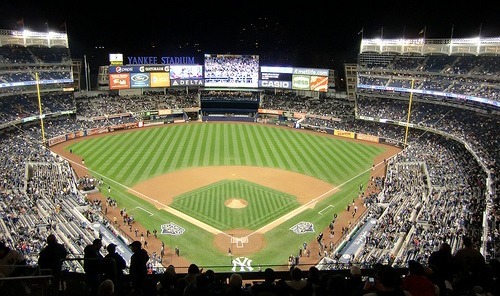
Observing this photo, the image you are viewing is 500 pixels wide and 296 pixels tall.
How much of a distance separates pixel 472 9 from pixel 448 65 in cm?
753

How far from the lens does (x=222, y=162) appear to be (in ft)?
141

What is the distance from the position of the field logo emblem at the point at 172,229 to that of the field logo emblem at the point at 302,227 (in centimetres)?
746

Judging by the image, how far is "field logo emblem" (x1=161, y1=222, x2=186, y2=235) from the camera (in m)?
27.1

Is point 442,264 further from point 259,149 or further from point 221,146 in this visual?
point 221,146

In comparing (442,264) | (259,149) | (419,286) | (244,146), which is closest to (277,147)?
(259,149)

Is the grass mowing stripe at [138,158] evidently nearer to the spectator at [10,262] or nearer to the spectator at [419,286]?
the spectator at [10,262]

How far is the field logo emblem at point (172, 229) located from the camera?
27.1 meters

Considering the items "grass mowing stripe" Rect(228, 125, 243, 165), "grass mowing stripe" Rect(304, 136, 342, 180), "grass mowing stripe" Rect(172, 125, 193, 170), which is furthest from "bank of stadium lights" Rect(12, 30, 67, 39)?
"grass mowing stripe" Rect(304, 136, 342, 180)

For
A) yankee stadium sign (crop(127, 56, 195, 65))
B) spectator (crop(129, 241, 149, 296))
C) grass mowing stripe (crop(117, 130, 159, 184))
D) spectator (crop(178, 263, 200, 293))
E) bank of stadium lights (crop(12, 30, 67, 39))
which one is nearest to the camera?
spectator (crop(178, 263, 200, 293))

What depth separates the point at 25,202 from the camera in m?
27.0

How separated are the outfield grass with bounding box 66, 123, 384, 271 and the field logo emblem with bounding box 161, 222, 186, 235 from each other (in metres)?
0.53

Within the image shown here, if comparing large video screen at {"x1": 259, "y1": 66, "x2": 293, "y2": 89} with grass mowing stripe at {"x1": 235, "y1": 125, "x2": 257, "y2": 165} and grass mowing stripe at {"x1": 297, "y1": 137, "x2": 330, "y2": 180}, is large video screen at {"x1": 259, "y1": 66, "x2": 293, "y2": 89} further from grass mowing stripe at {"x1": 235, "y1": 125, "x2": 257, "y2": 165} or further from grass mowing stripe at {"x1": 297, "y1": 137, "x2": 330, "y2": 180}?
grass mowing stripe at {"x1": 297, "y1": 137, "x2": 330, "y2": 180}

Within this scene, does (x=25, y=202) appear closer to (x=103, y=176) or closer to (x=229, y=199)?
(x=103, y=176)

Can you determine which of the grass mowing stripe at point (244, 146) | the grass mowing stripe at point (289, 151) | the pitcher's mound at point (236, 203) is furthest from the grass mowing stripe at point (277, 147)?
the pitcher's mound at point (236, 203)
